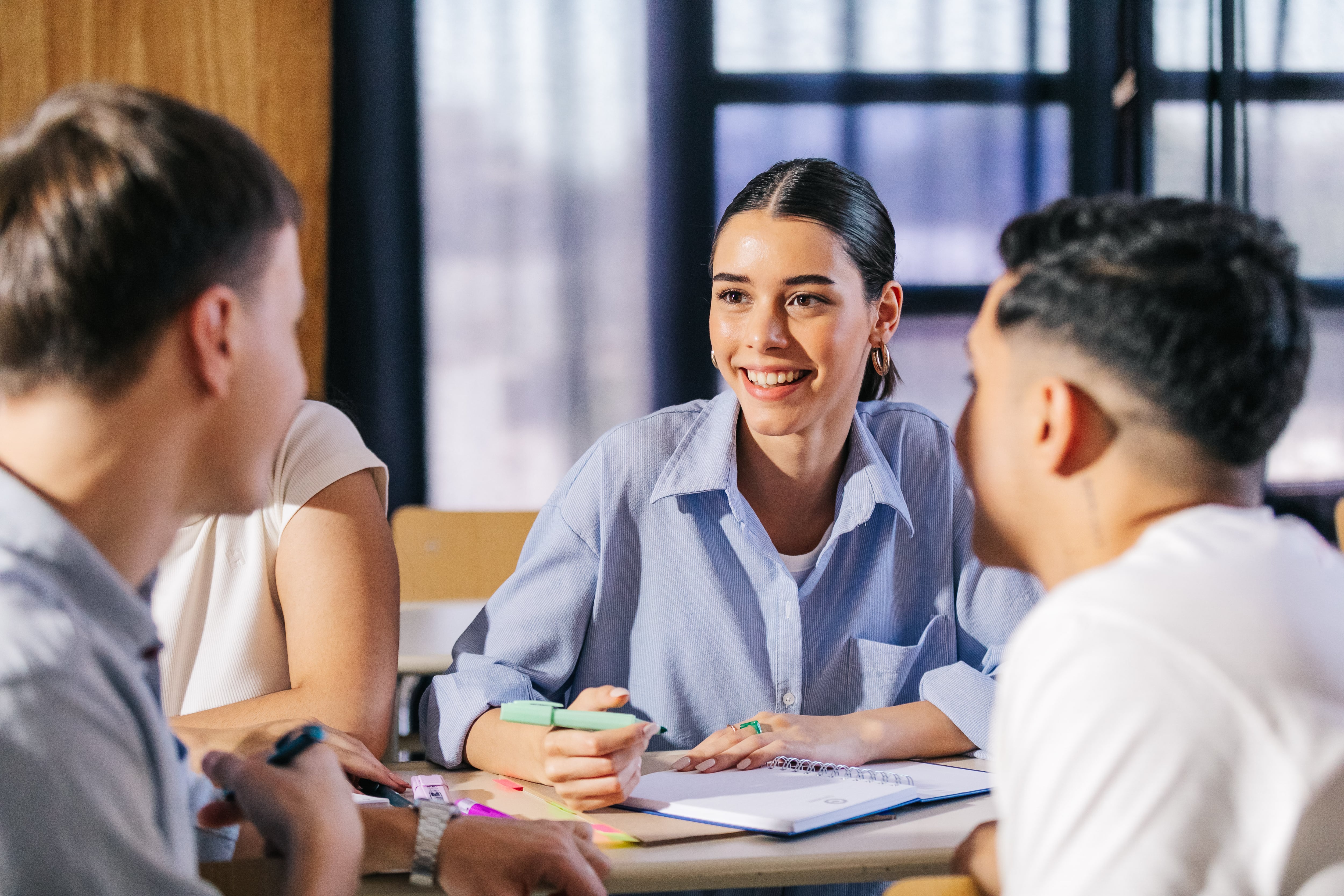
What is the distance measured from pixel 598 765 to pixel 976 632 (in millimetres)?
691

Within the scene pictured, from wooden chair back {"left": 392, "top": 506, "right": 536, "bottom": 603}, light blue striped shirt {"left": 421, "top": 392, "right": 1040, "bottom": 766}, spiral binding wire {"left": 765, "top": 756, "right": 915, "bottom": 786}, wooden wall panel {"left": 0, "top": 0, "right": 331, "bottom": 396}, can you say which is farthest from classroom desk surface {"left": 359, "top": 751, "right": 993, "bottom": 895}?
wooden wall panel {"left": 0, "top": 0, "right": 331, "bottom": 396}

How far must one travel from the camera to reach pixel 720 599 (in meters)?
1.52

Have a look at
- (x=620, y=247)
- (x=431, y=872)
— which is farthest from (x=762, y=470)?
(x=620, y=247)

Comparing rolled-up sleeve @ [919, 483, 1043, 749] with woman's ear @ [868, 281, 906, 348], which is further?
woman's ear @ [868, 281, 906, 348]

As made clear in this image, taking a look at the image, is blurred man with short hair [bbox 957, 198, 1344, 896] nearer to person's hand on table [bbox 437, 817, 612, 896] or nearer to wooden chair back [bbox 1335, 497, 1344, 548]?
person's hand on table [bbox 437, 817, 612, 896]

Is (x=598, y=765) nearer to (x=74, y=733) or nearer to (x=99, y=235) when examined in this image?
(x=74, y=733)

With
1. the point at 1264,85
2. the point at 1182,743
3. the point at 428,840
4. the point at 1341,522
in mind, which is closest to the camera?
the point at 1182,743

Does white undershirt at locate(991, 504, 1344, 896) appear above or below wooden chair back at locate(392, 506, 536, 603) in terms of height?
above

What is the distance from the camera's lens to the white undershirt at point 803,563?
1561 mm

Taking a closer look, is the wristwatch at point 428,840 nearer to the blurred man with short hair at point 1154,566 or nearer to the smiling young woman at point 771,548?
the smiling young woman at point 771,548

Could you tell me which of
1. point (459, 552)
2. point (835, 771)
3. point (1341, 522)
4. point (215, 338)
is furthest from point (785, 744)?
point (1341, 522)

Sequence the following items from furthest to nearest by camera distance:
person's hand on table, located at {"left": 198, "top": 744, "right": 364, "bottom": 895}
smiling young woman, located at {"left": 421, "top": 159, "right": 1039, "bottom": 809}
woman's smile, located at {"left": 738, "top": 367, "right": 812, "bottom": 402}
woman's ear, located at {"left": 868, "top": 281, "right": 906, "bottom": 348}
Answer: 1. woman's ear, located at {"left": 868, "top": 281, "right": 906, "bottom": 348}
2. woman's smile, located at {"left": 738, "top": 367, "right": 812, "bottom": 402}
3. smiling young woman, located at {"left": 421, "top": 159, "right": 1039, "bottom": 809}
4. person's hand on table, located at {"left": 198, "top": 744, "right": 364, "bottom": 895}

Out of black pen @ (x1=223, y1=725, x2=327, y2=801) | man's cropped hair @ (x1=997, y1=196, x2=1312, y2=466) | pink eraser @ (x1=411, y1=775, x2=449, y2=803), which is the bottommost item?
pink eraser @ (x1=411, y1=775, x2=449, y2=803)

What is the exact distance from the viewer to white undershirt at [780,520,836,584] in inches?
61.4
